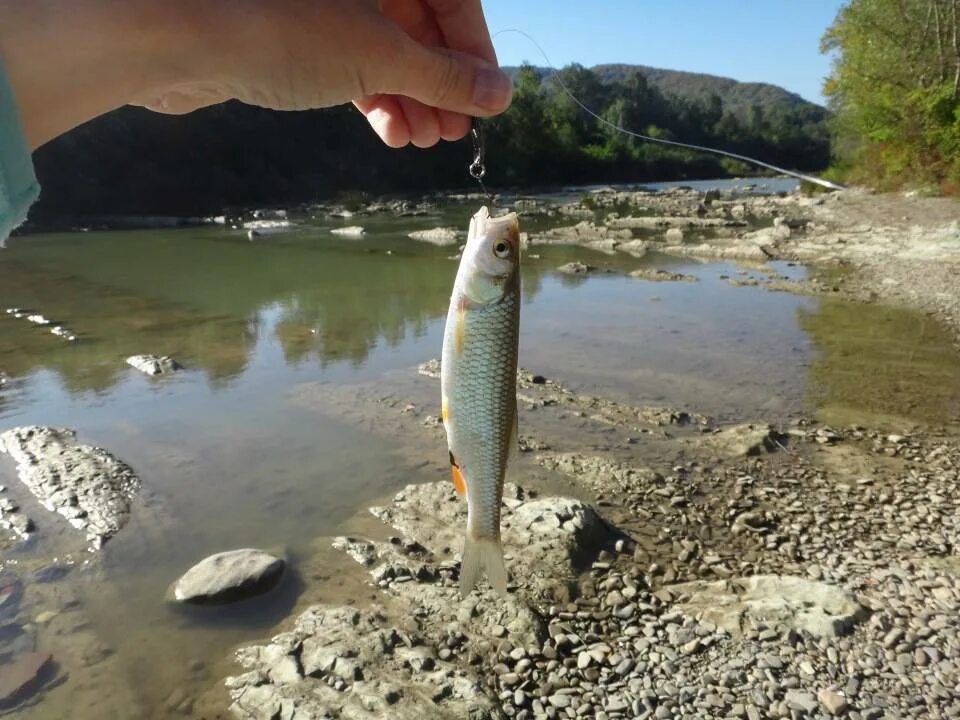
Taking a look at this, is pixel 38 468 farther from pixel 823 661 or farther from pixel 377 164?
pixel 377 164

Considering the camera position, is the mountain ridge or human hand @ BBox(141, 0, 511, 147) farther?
the mountain ridge

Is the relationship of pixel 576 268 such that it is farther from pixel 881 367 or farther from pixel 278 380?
pixel 278 380

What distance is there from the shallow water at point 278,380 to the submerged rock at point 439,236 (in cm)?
551

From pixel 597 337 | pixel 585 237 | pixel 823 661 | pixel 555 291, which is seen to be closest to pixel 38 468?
pixel 823 661

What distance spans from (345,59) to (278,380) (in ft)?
27.4

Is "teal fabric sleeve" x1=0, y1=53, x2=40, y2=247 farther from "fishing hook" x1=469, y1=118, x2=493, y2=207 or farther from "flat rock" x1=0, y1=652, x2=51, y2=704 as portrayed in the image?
"flat rock" x1=0, y1=652, x2=51, y2=704

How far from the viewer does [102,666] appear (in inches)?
182

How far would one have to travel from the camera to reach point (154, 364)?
10.9 meters

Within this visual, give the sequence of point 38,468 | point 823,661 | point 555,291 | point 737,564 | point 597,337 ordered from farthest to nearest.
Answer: point 555,291 < point 597,337 < point 38,468 < point 737,564 < point 823,661

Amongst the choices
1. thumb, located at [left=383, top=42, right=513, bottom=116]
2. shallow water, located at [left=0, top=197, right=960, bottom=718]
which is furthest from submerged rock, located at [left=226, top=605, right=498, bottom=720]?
thumb, located at [left=383, top=42, right=513, bottom=116]

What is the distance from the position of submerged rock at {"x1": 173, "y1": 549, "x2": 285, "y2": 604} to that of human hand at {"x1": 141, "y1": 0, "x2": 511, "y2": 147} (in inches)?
139

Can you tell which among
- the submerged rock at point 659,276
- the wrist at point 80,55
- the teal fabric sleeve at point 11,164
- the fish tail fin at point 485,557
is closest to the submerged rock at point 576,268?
the submerged rock at point 659,276

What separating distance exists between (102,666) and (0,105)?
4430mm

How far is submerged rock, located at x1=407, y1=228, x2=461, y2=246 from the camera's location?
26.5 metres
